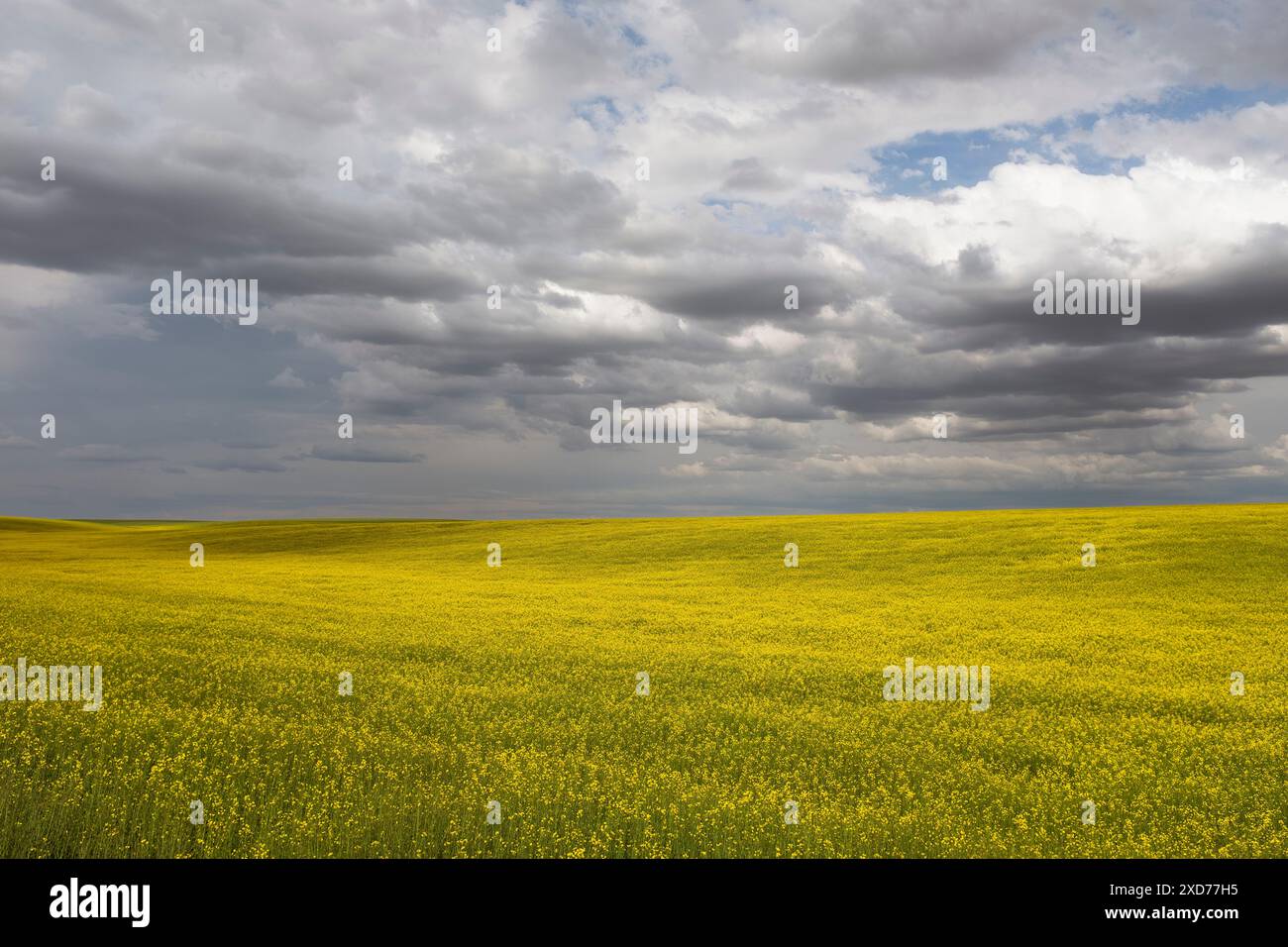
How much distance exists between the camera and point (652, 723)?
14.7 metres

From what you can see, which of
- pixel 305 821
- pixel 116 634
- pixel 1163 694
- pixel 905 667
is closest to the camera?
pixel 305 821

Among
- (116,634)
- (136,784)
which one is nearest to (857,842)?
(136,784)

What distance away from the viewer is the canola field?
9852 millimetres

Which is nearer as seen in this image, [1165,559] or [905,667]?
[905,667]

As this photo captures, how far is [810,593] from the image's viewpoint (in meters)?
37.3

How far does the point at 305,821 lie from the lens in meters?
9.55

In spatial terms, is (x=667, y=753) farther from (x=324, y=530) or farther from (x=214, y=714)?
(x=324, y=530)

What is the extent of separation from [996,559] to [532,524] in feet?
173

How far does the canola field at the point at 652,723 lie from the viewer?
32.3ft

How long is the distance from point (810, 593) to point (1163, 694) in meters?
19.9
